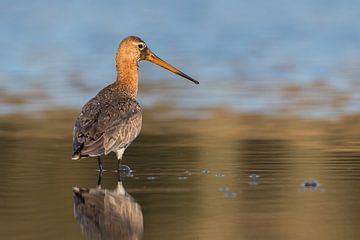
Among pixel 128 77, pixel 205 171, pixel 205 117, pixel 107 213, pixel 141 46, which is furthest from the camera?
pixel 205 117

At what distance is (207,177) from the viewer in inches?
436

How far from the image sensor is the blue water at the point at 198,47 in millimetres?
18422

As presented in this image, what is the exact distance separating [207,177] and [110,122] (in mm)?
1288

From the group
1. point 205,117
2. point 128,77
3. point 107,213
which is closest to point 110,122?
point 128,77

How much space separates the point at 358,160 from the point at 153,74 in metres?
10.3

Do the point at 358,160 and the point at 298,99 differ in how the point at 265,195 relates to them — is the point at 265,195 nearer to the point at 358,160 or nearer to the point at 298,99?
the point at 358,160

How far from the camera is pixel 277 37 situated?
91.0ft

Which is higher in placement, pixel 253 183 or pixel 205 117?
pixel 205 117

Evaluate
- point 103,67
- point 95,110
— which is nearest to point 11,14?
point 103,67

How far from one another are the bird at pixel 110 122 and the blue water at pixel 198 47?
366 cm

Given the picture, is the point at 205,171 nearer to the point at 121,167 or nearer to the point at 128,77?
the point at 121,167

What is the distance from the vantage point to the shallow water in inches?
345

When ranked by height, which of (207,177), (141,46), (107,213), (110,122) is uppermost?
(141,46)

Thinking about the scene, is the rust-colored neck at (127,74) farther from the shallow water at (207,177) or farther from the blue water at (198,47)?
the blue water at (198,47)
